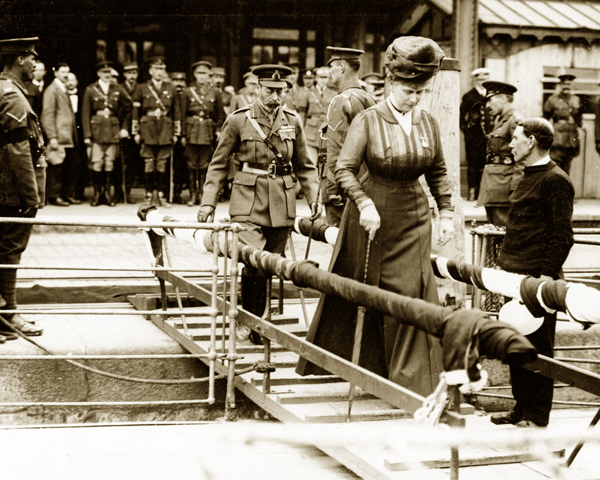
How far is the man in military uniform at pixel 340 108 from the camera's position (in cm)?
729

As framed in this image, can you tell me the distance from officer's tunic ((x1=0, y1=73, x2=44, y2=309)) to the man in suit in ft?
22.5

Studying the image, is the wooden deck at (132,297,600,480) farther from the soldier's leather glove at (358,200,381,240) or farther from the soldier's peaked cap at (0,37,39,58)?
the soldier's peaked cap at (0,37,39,58)

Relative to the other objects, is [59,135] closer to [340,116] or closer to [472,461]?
[340,116]

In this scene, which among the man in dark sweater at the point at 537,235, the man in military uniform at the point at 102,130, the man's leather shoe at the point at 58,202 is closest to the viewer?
the man in dark sweater at the point at 537,235

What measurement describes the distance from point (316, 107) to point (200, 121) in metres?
2.24

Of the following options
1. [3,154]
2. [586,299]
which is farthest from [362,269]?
[3,154]

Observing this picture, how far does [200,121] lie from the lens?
1462cm

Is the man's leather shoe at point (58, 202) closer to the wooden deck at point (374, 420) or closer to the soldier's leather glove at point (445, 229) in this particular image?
the wooden deck at point (374, 420)

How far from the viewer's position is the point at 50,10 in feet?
52.9

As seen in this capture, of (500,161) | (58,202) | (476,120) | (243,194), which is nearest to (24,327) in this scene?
(243,194)

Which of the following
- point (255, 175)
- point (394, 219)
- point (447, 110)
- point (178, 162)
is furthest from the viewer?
point (178, 162)

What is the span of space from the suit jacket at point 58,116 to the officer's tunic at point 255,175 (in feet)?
23.5

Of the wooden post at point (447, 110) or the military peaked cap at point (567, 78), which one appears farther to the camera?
the military peaked cap at point (567, 78)

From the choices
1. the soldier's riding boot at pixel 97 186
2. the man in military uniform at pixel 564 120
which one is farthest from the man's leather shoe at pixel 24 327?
the man in military uniform at pixel 564 120
